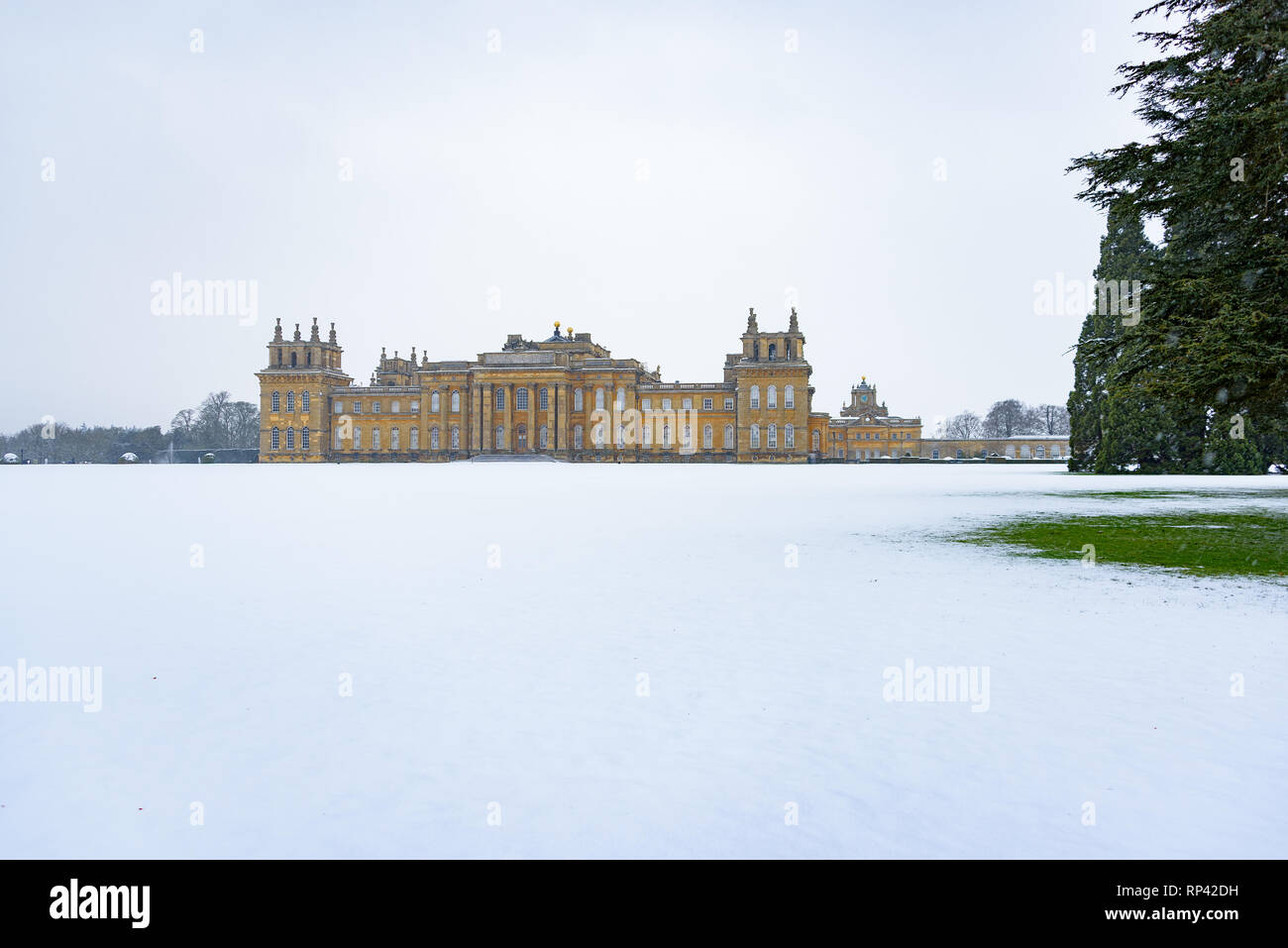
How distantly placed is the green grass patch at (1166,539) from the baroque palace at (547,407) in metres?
77.9

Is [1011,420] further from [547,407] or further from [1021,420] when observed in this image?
[547,407]

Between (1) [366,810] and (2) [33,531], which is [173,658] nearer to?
(1) [366,810]

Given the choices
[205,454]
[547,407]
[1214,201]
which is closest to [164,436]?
[205,454]

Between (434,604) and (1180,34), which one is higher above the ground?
(1180,34)

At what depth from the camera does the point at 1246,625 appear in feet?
24.2

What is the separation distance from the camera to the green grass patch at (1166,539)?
11078 mm

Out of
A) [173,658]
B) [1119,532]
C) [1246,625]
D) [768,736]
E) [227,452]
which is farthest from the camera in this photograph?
[227,452]

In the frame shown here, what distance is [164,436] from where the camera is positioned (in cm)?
12475

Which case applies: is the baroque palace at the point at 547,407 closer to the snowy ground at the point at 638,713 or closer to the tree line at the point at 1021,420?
the tree line at the point at 1021,420

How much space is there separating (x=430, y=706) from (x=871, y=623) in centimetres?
403

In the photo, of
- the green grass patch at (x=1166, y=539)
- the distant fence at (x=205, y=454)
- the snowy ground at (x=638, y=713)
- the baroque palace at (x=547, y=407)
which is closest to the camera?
the snowy ground at (x=638, y=713)

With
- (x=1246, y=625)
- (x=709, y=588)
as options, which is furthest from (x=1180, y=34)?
(x=709, y=588)

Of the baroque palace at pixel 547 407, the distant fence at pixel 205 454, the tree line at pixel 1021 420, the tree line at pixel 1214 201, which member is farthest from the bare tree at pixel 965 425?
the tree line at pixel 1214 201

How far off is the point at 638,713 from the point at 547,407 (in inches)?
3788
